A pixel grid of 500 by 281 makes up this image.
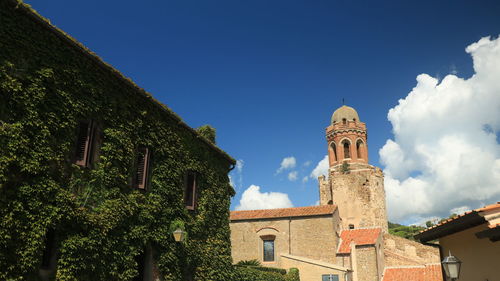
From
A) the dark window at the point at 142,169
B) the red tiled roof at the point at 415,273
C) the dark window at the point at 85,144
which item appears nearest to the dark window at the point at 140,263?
the dark window at the point at 142,169

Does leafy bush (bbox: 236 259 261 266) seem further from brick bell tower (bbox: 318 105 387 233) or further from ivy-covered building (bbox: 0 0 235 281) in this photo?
ivy-covered building (bbox: 0 0 235 281)

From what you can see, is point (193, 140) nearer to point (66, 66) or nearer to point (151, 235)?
point (151, 235)

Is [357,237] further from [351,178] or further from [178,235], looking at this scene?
[178,235]

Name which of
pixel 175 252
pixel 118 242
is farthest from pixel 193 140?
pixel 118 242

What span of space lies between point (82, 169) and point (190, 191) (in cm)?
568

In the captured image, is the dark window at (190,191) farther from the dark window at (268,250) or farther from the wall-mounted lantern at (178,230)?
the dark window at (268,250)

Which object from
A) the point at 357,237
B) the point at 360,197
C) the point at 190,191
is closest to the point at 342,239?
the point at 357,237

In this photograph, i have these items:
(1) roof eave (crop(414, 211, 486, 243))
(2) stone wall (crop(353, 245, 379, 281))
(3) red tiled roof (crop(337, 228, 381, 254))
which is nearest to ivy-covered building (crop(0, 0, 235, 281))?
(1) roof eave (crop(414, 211, 486, 243))

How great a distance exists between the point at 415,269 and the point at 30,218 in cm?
2876

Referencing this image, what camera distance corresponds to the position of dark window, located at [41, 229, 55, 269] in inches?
351

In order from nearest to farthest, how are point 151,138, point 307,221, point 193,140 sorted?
point 151,138
point 193,140
point 307,221

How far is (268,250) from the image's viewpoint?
34625 mm

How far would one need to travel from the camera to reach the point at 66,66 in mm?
9820

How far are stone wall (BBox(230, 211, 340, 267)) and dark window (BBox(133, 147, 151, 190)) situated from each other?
76.8ft
